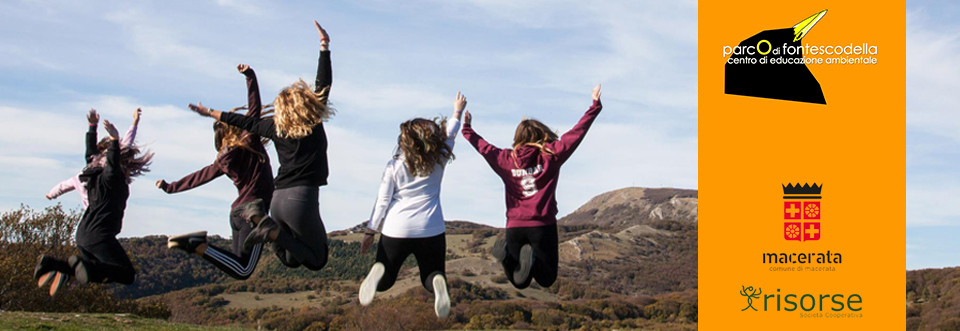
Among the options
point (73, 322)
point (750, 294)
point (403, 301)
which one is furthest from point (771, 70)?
point (403, 301)

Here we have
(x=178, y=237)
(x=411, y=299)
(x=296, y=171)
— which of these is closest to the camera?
(x=178, y=237)

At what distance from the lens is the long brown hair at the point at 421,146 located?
36.3 ft

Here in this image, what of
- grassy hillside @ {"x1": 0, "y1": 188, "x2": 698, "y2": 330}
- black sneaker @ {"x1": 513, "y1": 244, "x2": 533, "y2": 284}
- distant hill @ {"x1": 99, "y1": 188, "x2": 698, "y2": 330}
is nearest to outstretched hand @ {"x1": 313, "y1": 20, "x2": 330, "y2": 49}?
black sneaker @ {"x1": 513, "y1": 244, "x2": 533, "y2": 284}

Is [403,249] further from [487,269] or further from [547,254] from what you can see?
[487,269]

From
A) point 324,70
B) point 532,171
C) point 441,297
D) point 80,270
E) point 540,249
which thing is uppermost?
point 324,70

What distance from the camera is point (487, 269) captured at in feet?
483

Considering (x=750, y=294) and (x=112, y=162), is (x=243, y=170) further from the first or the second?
(x=750, y=294)

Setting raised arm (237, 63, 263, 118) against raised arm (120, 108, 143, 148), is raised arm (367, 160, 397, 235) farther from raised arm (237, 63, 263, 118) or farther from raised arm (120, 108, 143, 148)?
raised arm (120, 108, 143, 148)

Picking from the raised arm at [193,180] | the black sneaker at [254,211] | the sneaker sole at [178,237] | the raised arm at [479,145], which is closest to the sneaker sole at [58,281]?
the raised arm at [193,180]

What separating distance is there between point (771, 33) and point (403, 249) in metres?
18.8

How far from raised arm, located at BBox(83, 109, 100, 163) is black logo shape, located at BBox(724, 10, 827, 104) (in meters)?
19.2

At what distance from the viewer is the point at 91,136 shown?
12.4m

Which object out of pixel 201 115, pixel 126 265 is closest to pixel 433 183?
pixel 201 115

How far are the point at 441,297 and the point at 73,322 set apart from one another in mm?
40565
